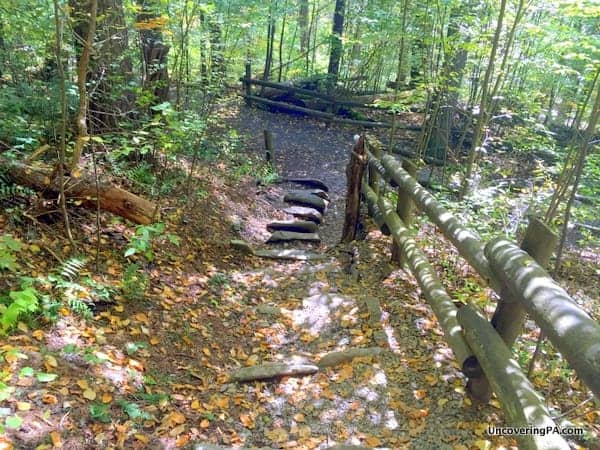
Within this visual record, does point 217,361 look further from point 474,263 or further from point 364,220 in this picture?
point 364,220

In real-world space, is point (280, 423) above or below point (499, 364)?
below

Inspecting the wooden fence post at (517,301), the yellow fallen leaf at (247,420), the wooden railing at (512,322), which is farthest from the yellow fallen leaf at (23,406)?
Result: the wooden fence post at (517,301)

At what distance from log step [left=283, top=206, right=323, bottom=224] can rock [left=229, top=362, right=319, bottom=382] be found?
4.85 m

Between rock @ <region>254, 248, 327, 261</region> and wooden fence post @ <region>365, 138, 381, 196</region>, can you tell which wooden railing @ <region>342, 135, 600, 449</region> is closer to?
rock @ <region>254, 248, 327, 261</region>

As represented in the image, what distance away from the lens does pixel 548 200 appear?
691cm

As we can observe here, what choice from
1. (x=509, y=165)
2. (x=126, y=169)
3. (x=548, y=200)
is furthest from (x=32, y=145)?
(x=509, y=165)

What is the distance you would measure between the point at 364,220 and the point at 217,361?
4307 mm

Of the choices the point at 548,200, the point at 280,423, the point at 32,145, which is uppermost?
the point at 32,145

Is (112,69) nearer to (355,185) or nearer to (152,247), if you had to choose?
(152,247)

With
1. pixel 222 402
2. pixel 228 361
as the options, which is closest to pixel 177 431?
pixel 222 402

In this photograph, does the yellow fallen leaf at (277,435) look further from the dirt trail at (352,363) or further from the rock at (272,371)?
the rock at (272,371)

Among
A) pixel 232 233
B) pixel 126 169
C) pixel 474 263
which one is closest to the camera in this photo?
pixel 474 263

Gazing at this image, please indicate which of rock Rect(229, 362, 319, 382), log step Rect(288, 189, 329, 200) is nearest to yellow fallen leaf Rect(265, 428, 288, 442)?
rock Rect(229, 362, 319, 382)

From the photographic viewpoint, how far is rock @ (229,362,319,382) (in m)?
3.54
